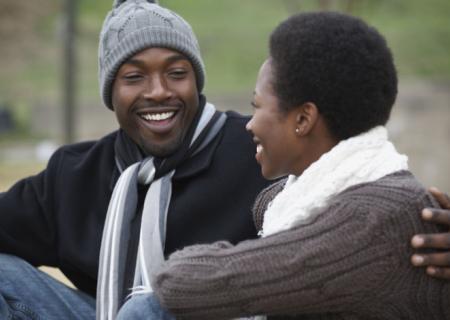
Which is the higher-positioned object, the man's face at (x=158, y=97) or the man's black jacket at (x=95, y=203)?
the man's face at (x=158, y=97)

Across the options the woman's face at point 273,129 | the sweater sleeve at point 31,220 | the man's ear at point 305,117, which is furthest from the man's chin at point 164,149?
the man's ear at point 305,117

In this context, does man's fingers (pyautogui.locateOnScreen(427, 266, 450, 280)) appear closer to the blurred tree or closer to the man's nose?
the man's nose

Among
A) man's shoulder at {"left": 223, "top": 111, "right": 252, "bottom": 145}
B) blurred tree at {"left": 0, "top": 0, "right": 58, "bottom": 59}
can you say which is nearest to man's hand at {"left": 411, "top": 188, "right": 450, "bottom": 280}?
man's shoulder at {"left": 223, "top": 111, "right": 252, "bottom": 145}

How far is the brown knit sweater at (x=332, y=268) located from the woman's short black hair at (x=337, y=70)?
19 centimetres

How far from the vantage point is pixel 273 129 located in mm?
2588

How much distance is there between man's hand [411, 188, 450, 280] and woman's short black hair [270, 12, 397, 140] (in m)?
0.28

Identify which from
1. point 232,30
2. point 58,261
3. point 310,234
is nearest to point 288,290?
point 310,234

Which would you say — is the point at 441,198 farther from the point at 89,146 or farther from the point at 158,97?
the point at 89,146

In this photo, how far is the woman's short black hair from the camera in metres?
2.43

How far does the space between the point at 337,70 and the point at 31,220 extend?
1580mm

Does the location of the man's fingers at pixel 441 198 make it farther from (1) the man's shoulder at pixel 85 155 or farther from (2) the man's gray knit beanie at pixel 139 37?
(1) the man's shoulder at pixel 85 155

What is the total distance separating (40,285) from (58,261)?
0.30 metres

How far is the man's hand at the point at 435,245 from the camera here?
7.87ft

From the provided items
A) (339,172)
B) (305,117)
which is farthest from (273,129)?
(339,172)
